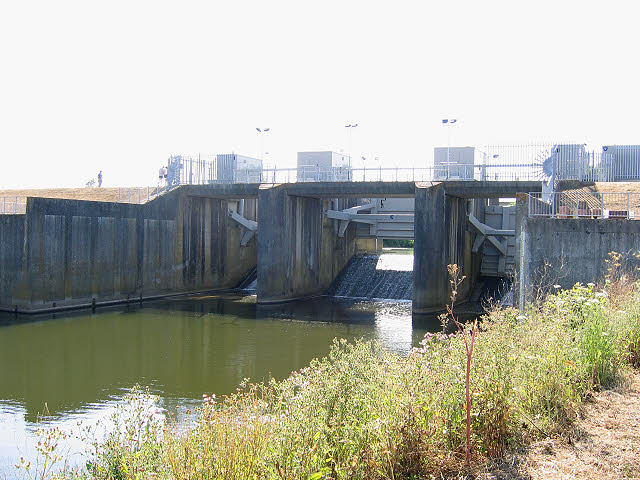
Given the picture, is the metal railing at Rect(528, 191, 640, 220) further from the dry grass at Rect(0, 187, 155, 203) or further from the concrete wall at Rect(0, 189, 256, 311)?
the dry grass at Rect(0, 187, 155, 203)

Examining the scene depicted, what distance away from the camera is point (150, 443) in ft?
18.2

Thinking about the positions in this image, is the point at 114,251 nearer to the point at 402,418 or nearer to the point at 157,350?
the point at 157,350

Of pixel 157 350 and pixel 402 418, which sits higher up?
pixel 402 418

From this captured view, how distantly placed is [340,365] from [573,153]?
20977 millimetres

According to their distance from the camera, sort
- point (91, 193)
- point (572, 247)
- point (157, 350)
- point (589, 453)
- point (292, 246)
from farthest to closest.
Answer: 1. point (91, 193)
2. point (292, 246)
3. point (157, 350)
4. point (572, 247)
5. point (589, 453)

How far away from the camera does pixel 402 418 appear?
462cm

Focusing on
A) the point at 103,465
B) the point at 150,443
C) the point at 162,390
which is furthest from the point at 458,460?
the point at 162,390

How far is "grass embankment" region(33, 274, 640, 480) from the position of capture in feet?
14.5

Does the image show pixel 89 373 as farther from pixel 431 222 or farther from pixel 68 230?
pixel 431 222

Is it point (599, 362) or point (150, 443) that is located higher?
point (599, 362)

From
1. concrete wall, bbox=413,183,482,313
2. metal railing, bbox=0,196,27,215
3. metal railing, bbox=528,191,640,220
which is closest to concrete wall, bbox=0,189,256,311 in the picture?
metal railing, bbox=0,196,27,215

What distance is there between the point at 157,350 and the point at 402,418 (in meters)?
12.9

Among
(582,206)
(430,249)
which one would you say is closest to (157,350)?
(430,249)

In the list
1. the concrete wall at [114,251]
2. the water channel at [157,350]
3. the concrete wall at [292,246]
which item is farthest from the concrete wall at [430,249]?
the concrete wall at [114,251]
